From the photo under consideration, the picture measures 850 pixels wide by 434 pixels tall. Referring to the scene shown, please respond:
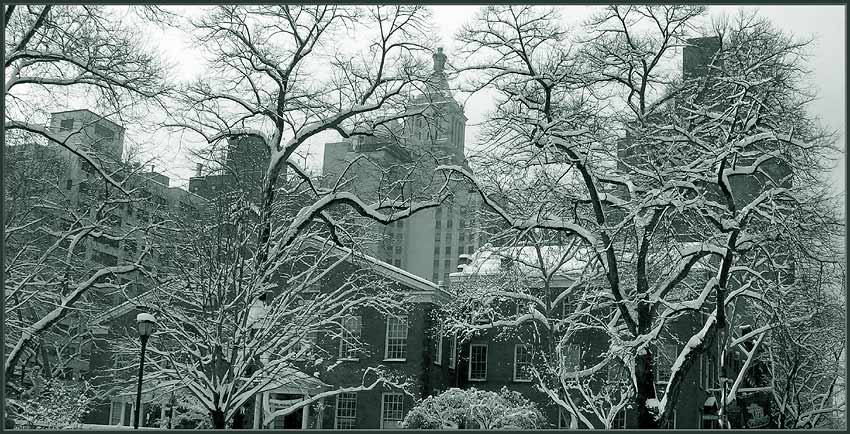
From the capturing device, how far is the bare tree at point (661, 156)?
19781mm

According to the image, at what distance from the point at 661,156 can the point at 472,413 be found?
1354cm

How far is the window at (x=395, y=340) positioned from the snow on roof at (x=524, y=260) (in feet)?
13.1

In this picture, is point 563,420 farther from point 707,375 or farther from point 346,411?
point 346,411

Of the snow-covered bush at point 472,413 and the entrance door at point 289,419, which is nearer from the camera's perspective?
the snow-covered bush at point 472,413

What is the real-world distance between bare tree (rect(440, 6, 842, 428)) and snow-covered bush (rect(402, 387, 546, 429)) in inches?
307

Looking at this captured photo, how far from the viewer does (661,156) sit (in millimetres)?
21016

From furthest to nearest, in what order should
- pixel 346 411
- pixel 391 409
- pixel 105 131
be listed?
pixel 105 131, pixel 346 411, pixel 391 409

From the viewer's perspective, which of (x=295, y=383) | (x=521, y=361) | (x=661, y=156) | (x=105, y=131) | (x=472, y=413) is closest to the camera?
(x=661, y=156)

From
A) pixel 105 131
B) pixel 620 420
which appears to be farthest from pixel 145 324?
pixel 105 131

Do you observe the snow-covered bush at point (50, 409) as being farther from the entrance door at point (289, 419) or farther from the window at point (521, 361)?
the window at point (521, 361)

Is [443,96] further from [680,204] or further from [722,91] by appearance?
[680,204]

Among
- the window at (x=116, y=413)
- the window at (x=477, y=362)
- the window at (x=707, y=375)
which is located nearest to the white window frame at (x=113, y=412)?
the window at (x=116, y=413)

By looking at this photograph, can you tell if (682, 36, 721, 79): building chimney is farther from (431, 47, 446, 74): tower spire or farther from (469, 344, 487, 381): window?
(469, 344, 487, 381): window

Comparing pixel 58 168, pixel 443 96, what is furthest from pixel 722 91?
pixel 58 168
